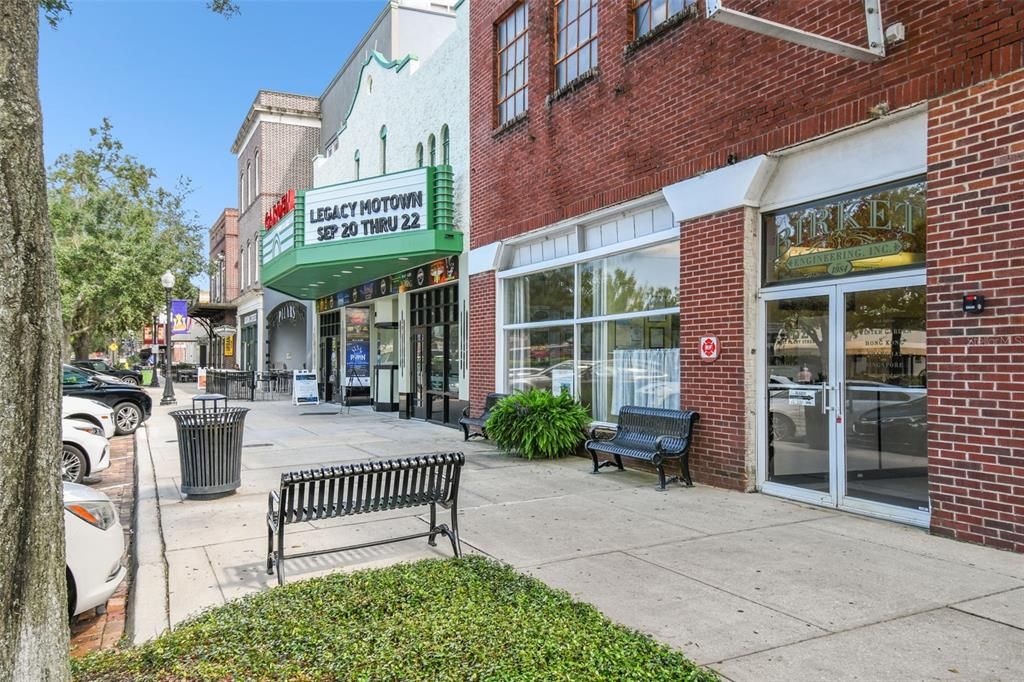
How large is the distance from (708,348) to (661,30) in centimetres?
418

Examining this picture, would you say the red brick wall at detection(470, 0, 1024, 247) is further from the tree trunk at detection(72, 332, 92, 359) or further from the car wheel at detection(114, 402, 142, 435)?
the tree trunk at detection(72, 332, 92, 359)

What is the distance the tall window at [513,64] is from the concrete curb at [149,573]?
859 cm

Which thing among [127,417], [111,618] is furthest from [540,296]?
[127,417]

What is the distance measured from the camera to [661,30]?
29.6ft

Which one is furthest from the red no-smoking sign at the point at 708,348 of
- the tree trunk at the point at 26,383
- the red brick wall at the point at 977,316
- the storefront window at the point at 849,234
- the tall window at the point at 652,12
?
the tree trunk at the point at 26,383

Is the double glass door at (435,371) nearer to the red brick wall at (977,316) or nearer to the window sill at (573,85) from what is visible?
the window sill at (573,85)

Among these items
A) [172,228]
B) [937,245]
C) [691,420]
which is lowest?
[691,420]

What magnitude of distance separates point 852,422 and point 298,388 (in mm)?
17553

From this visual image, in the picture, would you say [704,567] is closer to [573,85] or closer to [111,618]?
[111,618]

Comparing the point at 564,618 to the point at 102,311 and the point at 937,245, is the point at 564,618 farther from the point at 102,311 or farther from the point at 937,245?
the point at 102,311

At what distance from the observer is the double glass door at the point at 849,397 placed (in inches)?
252

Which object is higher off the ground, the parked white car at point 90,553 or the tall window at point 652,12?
the tall window at point 652,12

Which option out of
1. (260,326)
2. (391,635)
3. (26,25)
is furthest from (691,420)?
(260,326)

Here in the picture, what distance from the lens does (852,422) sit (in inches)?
270
